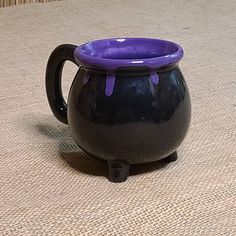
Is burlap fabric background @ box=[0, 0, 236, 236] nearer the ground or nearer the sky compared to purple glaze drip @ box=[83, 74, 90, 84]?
nearer the ground

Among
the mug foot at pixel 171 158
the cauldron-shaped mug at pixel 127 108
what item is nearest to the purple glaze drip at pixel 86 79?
the cauldron-shaped mug at pixel 127 108

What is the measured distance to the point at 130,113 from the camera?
516 mm

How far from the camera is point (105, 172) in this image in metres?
0.56

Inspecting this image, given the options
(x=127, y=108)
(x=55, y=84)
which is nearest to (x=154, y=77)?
(x=127, y=108)

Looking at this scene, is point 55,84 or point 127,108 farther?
point 55,84

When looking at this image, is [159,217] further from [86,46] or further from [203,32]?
[203,32]

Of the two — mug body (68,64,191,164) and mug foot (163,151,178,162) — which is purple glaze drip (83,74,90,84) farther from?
mug foot (163,151,178,162)

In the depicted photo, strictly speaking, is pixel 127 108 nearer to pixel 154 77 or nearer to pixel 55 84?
pixel 154 77

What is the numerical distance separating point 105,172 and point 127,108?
78mm

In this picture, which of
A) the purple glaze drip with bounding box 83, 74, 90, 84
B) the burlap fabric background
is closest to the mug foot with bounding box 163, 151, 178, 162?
the burlap fabric background

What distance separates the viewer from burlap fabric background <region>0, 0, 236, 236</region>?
0.47 m

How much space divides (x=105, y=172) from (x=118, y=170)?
0.03 meters

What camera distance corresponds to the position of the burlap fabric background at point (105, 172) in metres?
0.47

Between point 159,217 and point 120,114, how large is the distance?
10cm
